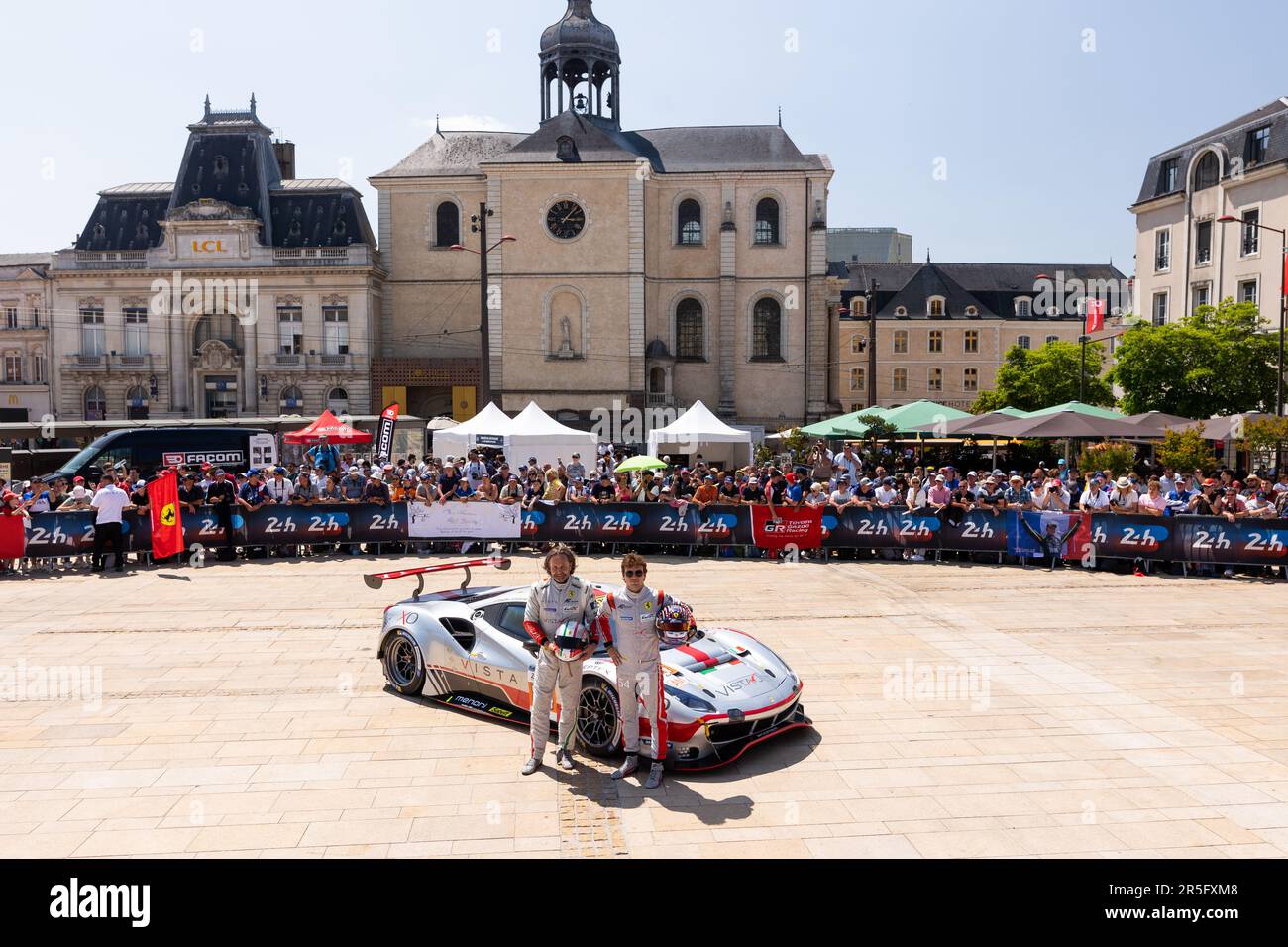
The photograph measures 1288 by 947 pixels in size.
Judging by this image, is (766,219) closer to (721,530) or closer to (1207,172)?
(1207,172)

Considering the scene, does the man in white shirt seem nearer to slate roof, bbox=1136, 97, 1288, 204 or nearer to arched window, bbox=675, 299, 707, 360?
arched window, bbox=675, 299, 707, 360

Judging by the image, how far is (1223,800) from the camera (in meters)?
7.22

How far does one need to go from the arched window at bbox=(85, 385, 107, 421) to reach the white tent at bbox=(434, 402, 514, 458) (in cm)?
3461

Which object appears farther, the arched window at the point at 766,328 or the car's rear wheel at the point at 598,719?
the arched window at the point at 766,328

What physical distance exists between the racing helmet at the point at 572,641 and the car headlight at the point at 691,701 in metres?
0.87

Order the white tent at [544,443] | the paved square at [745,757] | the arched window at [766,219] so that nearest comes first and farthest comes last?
1. the paved square at [745,757]
2. the white tent at [544,443]
3. the arched window at [766,219]

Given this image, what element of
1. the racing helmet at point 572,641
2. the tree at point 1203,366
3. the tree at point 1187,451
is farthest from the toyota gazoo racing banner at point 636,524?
the tree at point 1203,366

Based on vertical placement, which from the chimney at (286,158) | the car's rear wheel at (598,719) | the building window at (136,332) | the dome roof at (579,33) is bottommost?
the car's rear wheel at (598,719)

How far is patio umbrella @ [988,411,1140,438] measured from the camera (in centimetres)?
2384

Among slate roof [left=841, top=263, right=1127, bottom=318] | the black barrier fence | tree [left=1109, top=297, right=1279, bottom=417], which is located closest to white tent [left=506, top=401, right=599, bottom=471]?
the black barrier fence

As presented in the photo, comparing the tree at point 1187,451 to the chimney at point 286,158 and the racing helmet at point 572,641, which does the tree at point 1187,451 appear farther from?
the chimney at point 286,158

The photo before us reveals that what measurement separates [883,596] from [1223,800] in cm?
871

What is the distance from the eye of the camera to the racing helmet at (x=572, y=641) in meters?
7.90
